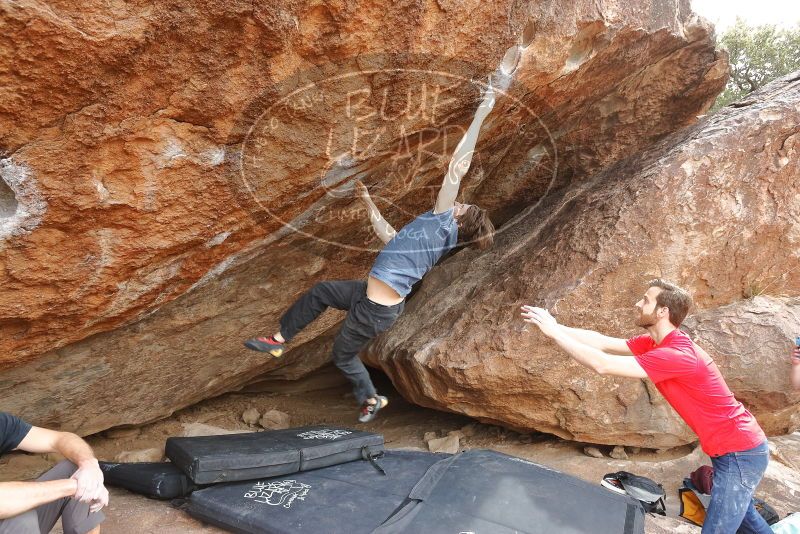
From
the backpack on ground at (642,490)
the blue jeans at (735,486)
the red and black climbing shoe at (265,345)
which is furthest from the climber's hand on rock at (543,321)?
the red and black climbing shoe at (265,345)

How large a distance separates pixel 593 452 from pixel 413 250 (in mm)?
2182

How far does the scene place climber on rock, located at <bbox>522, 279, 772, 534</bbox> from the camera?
249 centimetres

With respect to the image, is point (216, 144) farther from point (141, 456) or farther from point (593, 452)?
point (593, 452)

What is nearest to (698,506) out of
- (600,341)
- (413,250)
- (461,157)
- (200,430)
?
(600,341)

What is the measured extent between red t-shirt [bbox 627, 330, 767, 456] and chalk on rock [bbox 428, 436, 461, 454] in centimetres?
211

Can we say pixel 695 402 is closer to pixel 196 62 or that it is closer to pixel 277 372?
pixel 196 62

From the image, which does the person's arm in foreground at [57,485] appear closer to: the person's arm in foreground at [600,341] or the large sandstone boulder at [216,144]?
the large sandstone boulder at [216,144]

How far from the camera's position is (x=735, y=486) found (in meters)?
2.53

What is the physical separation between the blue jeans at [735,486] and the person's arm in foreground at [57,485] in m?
2.72

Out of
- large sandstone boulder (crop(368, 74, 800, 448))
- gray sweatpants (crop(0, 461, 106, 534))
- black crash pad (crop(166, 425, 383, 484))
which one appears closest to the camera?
gray sweatpants (crop(0, 461, 106, 534))

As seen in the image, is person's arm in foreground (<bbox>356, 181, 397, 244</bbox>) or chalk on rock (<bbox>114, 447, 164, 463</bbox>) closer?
person's arm in foreground (<bbox>356, 181, 397, 244</bbox>)

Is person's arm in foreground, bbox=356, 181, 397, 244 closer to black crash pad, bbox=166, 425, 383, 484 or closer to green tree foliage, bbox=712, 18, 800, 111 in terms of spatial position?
black crash pad, bbox=166, 425, 383, 484

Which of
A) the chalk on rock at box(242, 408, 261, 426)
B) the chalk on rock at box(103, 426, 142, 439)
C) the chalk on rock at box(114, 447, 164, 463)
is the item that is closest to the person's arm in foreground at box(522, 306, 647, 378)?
the chalk on rock at box(114, 447, 164, 463)

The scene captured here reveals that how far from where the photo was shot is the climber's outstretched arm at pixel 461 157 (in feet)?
9.75
